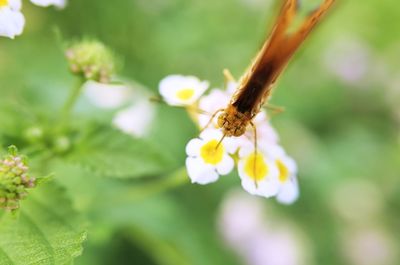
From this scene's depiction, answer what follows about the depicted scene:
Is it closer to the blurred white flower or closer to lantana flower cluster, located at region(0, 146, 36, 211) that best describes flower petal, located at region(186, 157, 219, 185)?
lantana flower cluster, located at region(0, 146, 36, 211)

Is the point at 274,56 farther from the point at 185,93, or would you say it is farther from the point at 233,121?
the point at 185,93

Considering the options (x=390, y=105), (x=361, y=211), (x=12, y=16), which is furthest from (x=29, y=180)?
(x=390, y=105)

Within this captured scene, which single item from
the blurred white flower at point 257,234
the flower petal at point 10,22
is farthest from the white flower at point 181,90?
the blurred white flower at point 257,234

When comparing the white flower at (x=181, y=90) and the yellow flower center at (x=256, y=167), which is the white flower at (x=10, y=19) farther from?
the yellow flower center at (x=256, y=167)

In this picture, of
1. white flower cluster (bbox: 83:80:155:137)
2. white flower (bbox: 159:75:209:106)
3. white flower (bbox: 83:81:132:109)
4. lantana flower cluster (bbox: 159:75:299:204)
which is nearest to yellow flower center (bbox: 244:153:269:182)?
lantana flower cluster (bbox: 159:75:299:204)

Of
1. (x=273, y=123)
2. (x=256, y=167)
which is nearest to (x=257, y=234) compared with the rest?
(x=273, y=123)

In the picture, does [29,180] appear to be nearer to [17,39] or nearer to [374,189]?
[17,39]
